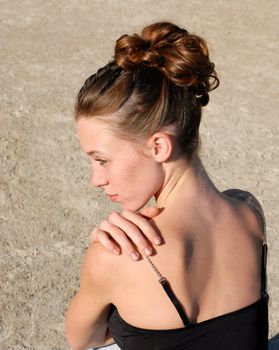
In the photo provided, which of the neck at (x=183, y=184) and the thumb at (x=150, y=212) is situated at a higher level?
the neck at (x=183, y=184)

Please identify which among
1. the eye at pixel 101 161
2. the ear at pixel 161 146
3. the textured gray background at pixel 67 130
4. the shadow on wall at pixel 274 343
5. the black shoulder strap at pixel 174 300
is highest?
the ear at pixel 161 146

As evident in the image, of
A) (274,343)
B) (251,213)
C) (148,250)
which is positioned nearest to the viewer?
(148,250)

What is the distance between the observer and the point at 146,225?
1.55m

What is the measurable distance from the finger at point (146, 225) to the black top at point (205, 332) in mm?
97

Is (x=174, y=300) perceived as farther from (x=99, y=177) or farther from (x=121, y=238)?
(x=99, y=177)

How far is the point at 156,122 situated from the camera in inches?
66.4

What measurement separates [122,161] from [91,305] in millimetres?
407

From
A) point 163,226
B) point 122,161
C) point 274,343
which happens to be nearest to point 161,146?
point 122,161

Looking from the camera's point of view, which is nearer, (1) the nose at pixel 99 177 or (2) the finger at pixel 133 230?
(2) the finger at pixel 133 230

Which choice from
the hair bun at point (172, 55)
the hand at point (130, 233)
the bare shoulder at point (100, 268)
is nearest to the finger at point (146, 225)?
the hand at point (130, 233)

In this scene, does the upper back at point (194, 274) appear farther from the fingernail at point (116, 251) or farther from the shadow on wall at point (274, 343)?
the shadow on wall at point (274, 343)

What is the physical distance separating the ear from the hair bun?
161 millimetres

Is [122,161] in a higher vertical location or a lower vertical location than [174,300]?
higher

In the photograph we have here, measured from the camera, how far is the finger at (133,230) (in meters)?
1.52
